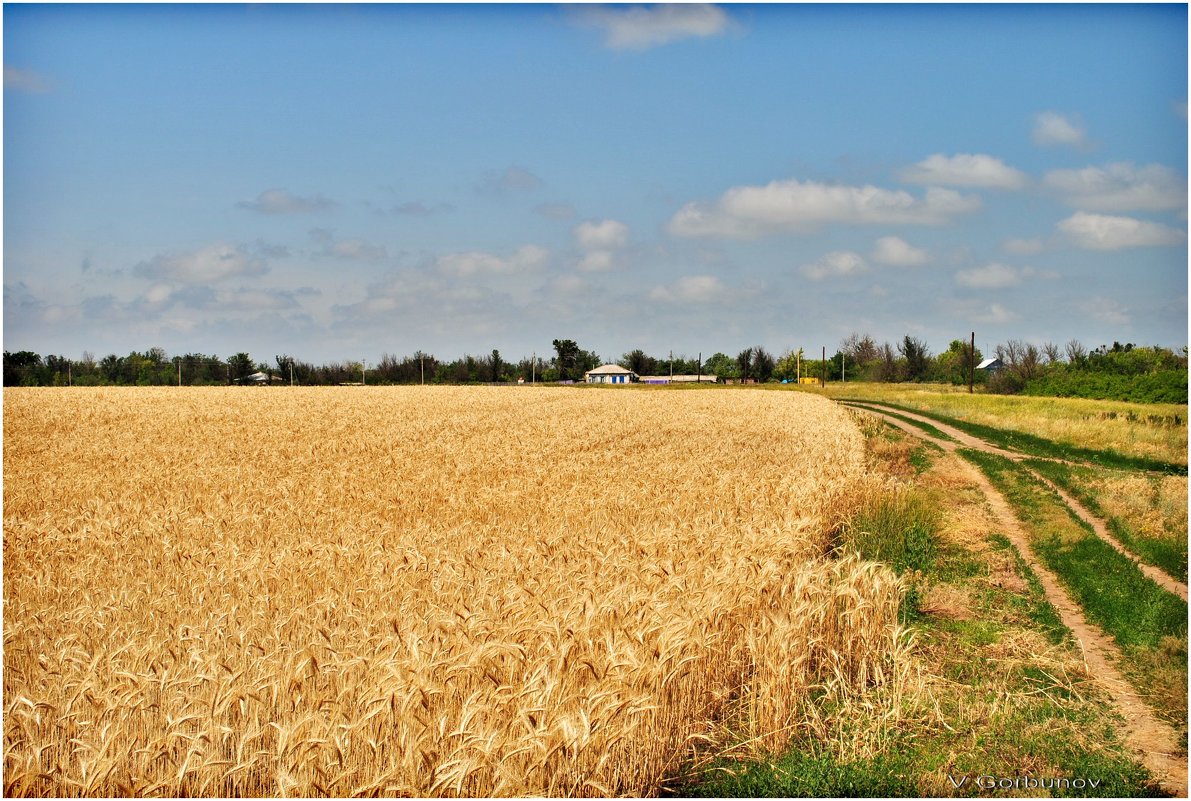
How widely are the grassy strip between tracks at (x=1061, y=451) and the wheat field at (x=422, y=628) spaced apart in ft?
54.7

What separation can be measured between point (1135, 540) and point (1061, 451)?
16940 mm

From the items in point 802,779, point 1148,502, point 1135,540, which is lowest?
point 802,779

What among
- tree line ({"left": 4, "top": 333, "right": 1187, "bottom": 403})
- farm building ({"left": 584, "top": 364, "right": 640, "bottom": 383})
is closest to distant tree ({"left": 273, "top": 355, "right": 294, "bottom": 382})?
tree line ({"left": 4, "top": 333, "right": 1187, "bottom": 403})

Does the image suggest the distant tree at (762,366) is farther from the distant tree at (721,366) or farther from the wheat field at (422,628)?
Answer: the wheat field at (422,628)

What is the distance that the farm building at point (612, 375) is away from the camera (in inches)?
6211

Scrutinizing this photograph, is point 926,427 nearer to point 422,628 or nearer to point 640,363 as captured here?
point 422,628

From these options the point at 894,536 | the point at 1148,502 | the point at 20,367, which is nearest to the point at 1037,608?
the point at 894,536

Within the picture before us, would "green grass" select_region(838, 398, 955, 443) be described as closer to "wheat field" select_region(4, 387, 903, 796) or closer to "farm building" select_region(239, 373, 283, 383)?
"wheat field" select_region(4, 387, 903, 796)

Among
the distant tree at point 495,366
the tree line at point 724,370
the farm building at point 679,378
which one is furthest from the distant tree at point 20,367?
the farm building at point 679,378

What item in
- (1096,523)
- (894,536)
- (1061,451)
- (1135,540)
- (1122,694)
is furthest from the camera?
(1061,451)

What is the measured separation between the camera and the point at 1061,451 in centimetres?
3028

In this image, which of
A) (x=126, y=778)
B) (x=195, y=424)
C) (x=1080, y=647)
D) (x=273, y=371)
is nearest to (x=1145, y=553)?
(x=1080, y=647)

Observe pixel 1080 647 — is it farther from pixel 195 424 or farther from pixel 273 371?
pixel 273 371

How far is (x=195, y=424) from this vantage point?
29922 millimetres
